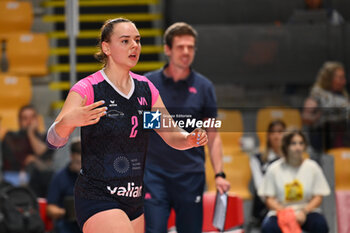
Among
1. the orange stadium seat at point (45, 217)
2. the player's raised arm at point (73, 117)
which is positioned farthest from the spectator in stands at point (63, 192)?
the player's raised arm at point (73, 117)

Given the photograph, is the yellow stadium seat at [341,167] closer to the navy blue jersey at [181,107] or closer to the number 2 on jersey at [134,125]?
the navy blue jersey at [181,107]

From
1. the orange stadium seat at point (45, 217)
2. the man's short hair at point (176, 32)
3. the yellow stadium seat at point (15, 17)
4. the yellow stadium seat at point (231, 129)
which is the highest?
the yellow stadium seat at point (15, 17)

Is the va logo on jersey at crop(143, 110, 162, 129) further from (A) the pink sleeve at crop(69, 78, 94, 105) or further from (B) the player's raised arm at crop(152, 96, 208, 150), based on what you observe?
(A) the pink sleeve at crop(69, 78, 94, 105)

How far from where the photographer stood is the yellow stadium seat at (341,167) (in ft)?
18.5

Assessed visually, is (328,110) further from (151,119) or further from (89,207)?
(89,207)

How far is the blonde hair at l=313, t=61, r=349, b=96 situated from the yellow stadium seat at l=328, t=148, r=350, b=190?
0.54 meters

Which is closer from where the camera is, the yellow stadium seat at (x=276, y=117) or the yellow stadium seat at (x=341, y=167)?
the yellow stadium seat at (x=341, y=167)

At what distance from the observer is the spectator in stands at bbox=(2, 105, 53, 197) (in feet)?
21.4

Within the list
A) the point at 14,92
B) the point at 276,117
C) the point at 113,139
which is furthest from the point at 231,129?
the point at 14,92

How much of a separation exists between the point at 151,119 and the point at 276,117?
2888 mm

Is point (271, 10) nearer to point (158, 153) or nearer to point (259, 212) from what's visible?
point (259, 212)

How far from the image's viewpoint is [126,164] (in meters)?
3.55

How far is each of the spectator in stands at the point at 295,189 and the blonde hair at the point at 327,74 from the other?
77cm

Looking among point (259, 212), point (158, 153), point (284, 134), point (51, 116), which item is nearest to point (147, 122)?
point (158, 153)
